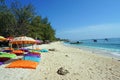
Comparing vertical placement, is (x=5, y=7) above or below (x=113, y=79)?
above

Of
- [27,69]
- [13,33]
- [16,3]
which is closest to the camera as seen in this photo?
[27,69]

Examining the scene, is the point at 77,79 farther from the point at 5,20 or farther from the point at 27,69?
the point at 5,20

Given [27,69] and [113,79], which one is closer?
[113,79]

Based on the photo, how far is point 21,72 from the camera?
1078 centimetres

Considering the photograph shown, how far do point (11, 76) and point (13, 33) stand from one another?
28448 mm

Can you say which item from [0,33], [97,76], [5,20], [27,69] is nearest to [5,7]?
[5,20]

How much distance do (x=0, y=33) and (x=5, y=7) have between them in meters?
5.80

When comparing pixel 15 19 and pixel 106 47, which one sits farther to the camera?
pixel 106 47

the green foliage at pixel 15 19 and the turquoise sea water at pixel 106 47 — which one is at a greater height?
the green foliage at pixel 15 19

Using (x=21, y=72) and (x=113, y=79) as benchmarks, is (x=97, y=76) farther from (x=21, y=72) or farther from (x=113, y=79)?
(x=21, y=72)

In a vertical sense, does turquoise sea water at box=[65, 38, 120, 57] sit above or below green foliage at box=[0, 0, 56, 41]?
below

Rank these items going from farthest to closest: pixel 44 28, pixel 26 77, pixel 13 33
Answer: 1. pixel 44 28
2. pixel 13 33
3. pixel 26 77

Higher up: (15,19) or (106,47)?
(15,19)

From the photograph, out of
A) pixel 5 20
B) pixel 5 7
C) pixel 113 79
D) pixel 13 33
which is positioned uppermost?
pixel 5 7
